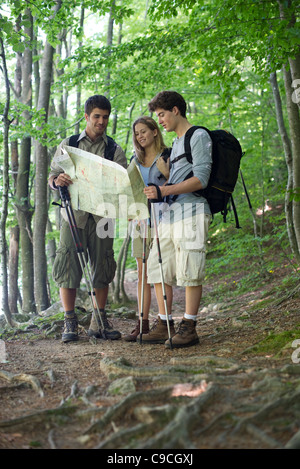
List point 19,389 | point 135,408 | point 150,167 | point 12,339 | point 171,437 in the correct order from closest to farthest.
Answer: point 171,437
point 135,408
point 19,389
point 150,167
point 12,339

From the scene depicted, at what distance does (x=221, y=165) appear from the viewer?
13.9ft

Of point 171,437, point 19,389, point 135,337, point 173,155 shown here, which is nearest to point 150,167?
point 173,155

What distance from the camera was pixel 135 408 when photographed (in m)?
2.53

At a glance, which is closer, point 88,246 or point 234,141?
point 234,141

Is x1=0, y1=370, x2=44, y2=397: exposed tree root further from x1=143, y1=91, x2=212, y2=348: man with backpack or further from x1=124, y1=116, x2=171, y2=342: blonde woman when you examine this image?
x1=124, y1=116, x2=171, y2=342: blonde woman

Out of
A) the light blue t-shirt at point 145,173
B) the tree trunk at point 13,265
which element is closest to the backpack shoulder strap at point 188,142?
the light blue t-shirt at point 145,173

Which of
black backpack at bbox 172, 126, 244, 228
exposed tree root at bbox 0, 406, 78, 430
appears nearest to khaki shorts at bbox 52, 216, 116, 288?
black backpack at bbox 172, 126, 244, 228

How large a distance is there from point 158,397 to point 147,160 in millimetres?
3025

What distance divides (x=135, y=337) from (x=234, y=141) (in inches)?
102

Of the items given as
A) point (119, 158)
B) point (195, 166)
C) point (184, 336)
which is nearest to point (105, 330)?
point (184, 336)

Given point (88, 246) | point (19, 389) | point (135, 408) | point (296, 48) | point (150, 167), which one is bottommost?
point (19, 389)

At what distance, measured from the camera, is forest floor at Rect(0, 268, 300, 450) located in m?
2.23

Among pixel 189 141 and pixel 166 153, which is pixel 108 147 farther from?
pixel 189 141
